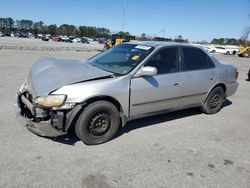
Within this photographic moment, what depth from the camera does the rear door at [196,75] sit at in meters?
4.70

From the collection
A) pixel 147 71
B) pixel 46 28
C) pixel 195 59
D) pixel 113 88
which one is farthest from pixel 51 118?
pixel 46 28

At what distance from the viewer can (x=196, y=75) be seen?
4.81 meters

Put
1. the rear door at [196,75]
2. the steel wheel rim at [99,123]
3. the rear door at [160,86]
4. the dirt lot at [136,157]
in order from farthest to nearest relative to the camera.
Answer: the rear door at [196,75] → the rear door at [160,86] → the steel wheel rim at [99,123] → the dirt lot at [136,157]

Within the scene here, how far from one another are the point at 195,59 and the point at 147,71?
153cm

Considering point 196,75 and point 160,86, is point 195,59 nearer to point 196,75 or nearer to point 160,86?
point 196,75

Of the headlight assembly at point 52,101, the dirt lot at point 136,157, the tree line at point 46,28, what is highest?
the tree line at point 46,28

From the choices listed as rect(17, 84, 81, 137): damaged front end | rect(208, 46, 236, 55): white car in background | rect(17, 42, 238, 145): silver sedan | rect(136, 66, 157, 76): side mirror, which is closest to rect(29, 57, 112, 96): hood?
rect(17, 42, 238, 145): silver sedan

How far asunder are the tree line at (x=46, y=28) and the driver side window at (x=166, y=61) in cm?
11714

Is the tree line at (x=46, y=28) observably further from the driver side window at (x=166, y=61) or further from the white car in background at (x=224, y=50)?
the driver side window at (x=166, y=61)

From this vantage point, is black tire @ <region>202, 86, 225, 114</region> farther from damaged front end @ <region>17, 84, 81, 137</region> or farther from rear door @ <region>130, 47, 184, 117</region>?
damaged front end @ <region>17, 84, 81, 137</region>

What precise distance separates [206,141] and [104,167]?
196cm

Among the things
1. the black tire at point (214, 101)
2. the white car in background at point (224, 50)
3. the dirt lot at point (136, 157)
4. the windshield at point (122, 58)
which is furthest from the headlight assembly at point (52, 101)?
the white car in background at point (224, 50)

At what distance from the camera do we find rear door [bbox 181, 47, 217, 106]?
470cm

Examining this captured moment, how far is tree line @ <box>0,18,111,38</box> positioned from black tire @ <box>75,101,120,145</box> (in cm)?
11778
